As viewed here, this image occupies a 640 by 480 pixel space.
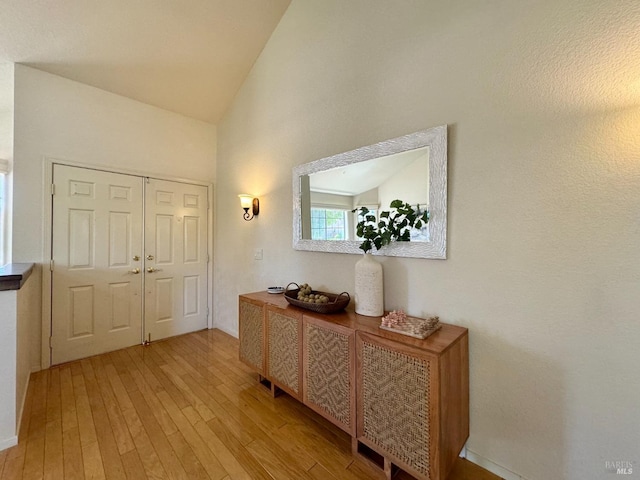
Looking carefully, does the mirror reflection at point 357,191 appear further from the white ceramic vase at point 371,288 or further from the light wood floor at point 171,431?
the light wood floor at point 171,431

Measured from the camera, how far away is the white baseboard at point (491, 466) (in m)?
1.37

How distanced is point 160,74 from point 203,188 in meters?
1.33

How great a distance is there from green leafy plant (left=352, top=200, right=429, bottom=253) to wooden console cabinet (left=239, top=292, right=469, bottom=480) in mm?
512

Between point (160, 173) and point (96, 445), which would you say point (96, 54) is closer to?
point (160, 173)

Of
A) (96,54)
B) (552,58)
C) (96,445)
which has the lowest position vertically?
(96,445)

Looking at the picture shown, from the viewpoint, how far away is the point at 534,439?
1.31 m

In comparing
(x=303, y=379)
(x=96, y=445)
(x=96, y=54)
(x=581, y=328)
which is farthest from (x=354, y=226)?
(x=96, y=54)

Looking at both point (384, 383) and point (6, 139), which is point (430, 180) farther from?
point (6, 139)

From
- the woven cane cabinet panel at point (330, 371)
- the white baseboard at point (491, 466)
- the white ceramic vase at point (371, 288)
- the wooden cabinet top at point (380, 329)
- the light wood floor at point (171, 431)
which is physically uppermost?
the white ceramic vase at point (371, 288)

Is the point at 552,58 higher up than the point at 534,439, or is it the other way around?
the point at 552,58

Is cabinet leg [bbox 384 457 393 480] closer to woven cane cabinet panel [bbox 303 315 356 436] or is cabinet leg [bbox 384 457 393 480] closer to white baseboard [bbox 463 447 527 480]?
woven cane cabinet panel [bbox 303 315 356 436]

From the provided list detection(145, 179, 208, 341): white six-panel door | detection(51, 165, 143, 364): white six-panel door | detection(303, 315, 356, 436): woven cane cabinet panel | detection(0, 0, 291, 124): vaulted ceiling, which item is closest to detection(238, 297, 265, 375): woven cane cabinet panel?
detection(303, 315, 356, 436): woven cane cabinet panel

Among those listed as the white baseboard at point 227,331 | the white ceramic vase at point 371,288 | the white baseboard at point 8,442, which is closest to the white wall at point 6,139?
the white baseboard at point 8,442

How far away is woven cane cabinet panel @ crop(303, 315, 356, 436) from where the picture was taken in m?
1.55
